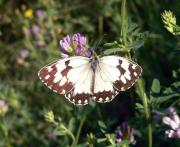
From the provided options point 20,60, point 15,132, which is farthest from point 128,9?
point 15,132

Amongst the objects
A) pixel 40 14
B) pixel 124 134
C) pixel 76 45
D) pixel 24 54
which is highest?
pixel 40 14

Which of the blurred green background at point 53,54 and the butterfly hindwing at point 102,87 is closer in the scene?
the butterfly hindwing at point 102,87

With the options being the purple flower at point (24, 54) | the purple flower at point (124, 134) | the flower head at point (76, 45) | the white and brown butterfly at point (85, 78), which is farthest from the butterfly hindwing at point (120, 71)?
the purple flower at point (24, 54)

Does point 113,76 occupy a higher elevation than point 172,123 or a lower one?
higher

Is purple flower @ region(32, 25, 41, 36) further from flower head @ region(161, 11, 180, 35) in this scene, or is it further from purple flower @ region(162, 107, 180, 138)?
flower head @ region(161, 11, 180, 35)

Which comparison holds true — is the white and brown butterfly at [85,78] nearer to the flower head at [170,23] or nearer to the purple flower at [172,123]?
the flower head at [170,23]

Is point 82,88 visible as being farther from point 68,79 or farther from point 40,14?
point 40,14

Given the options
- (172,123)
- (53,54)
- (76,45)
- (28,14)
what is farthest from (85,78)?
(28,14)
